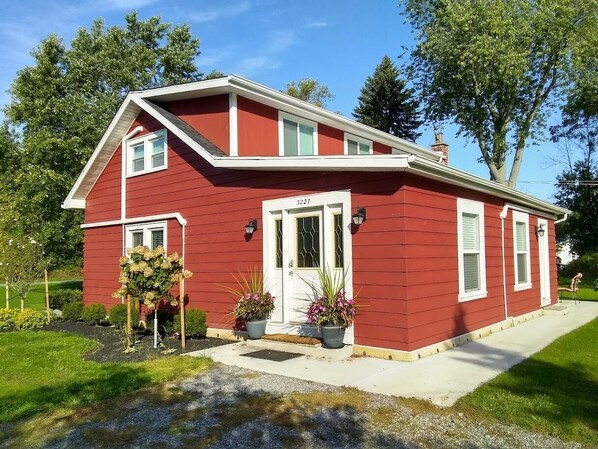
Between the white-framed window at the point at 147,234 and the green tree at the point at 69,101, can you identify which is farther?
the green tree at the point at 69,101

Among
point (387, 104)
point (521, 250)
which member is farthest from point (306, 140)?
point (387, 104)

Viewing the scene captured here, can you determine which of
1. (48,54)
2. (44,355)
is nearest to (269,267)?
(44,355)

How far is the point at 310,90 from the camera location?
40.2 meters

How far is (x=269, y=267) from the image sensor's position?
28.9ft

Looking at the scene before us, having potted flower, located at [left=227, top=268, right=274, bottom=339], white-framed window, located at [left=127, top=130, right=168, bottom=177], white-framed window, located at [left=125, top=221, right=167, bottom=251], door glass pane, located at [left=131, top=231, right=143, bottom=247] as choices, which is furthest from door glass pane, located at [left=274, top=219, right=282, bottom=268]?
door glass pane, located at [left=131, top=231, right=143, bottom=247]

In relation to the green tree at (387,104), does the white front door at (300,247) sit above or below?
below

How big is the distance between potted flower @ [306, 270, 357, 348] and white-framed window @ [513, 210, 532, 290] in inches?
210

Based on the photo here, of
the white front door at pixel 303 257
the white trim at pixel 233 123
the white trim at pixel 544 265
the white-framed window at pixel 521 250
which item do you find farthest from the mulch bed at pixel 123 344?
the white trim at pixel 544 265

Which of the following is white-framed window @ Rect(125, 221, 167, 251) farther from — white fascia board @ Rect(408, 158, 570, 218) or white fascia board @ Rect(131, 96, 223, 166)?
white fascia board @ Rect(408, 158, 570, 218)

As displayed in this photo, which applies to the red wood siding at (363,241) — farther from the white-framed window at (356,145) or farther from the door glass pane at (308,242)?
the white-framed window at (356,145)

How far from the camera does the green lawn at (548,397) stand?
4438 mm

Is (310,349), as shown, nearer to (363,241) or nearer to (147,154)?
(363,241)

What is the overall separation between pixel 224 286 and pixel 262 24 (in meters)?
8.76

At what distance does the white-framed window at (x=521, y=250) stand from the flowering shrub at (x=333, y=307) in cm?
527
